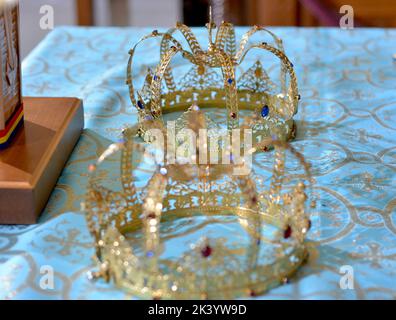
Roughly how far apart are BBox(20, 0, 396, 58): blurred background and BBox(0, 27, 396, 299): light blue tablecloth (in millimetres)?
630

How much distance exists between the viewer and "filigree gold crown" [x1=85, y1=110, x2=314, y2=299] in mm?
1109

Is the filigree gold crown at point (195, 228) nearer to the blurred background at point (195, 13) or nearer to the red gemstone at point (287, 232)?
the red gemstone at point (287, 232)

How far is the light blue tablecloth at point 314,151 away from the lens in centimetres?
116

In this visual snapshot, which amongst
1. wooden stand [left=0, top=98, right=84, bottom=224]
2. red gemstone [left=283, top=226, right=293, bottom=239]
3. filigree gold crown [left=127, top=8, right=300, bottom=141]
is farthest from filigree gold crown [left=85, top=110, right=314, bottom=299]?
filigree gold crown [left=127, top=8, right=300, bottom=141]

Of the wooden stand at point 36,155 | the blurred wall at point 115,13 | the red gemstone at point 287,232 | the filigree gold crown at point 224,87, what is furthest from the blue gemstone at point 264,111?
the blurred wall at point 115,13

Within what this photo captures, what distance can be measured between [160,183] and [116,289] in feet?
0.62

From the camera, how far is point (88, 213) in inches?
46.0

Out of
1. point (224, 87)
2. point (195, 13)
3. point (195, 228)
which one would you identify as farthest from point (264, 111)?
point (195, 13)

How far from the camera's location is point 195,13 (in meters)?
4.07

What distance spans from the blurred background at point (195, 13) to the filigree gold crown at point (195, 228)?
4.55ft

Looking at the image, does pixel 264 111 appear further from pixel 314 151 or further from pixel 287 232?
pixel 287 232
